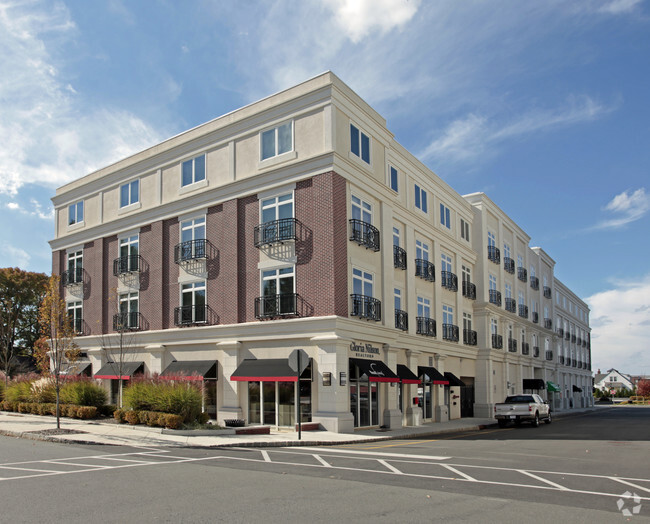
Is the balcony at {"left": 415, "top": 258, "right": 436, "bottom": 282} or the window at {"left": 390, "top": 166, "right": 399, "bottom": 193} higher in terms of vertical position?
the window at {"left": 390, "top": 166, "right": 399, "bottom": 193}

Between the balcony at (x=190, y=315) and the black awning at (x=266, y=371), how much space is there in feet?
12.9

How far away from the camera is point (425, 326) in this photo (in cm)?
3241

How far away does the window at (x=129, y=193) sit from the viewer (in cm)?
3266

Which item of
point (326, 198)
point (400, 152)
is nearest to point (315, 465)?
point (326, 198)

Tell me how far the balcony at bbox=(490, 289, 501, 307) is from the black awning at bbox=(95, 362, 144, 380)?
2462cm

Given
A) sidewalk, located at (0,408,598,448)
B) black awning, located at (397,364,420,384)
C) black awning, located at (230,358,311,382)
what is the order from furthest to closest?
black awning, located at (397,364,420,384), black awning, located at (230,358,311,382), sidewalk, located at (0,408,598,448)

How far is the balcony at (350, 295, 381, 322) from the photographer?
24.5 m

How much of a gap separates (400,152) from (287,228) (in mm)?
9559

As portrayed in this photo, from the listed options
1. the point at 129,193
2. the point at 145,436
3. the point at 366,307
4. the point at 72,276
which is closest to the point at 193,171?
the point at 129,193

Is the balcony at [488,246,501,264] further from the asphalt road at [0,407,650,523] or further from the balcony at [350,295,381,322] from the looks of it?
the asphalt road at [0,407,650,523]

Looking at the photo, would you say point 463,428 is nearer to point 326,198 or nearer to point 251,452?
point 326,198

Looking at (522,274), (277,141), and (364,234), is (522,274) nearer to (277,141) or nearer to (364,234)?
(364,234)

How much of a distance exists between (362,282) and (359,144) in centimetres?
607

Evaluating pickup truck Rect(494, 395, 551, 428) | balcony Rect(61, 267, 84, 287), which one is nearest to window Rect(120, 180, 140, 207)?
balcony Rect(61, 267, 84, 287)
